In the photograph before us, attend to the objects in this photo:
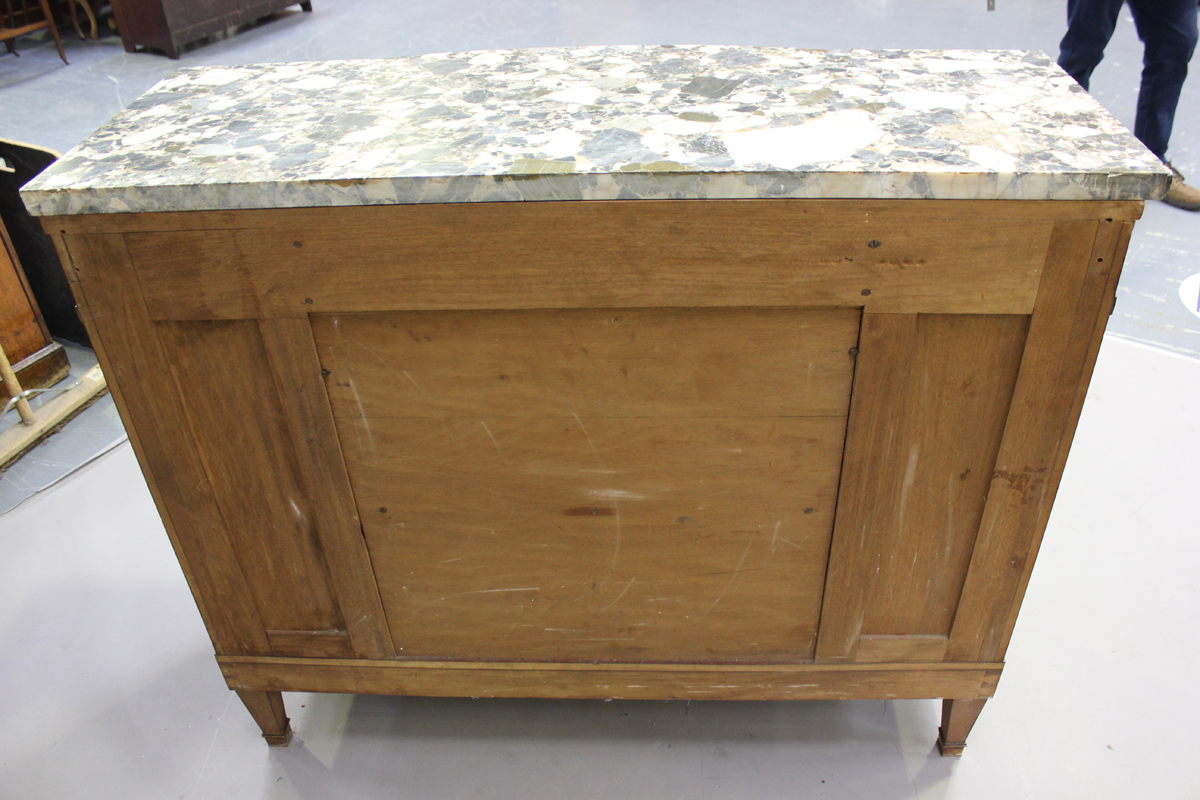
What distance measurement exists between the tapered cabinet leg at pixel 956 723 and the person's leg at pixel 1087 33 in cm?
250

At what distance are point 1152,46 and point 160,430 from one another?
328 cm

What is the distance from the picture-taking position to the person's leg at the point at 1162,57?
110 inches

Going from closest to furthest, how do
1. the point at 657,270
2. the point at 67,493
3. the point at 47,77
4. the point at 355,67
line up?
the point at 657,270 → the point at 355,67 → the point at 67,493 → the point at 47,77

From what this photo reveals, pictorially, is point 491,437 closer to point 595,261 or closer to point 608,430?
point 608,430

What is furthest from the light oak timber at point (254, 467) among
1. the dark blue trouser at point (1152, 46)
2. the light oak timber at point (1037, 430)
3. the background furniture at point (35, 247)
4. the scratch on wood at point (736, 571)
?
the dark blue trouser at point (1152, 46)

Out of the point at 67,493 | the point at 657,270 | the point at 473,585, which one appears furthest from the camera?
the point at 67,493

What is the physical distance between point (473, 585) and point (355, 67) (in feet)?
2.93

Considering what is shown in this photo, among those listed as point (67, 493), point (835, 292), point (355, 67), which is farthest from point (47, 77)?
point (835, 292)

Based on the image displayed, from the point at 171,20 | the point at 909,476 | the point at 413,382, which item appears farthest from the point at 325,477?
the point at 171,20

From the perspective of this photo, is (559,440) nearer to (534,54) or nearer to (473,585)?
(473,585)

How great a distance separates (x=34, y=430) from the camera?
7.25 ft

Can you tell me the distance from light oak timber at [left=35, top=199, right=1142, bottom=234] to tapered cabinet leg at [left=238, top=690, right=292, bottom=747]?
82 centimetres

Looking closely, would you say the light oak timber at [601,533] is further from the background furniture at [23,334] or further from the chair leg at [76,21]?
the chair leg at [76,21]

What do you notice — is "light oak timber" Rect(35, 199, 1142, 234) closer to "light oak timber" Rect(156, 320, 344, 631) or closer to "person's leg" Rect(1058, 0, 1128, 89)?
"light oak timber" Rect(156, 320, 344, 631)
